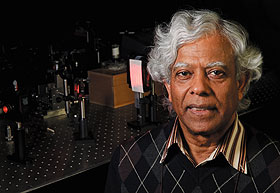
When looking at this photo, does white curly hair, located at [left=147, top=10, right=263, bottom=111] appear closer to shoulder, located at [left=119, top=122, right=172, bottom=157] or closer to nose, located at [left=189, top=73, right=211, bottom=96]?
nose, located at [left=189, top=73, right=211, bottom=96]

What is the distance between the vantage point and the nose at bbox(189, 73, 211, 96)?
1732mm

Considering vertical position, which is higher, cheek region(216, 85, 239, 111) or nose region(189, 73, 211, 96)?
nose region(189, 73, 211, 96)

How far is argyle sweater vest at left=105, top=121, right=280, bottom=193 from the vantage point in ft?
5.86

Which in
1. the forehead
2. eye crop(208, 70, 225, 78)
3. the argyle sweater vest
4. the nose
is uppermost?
the forehead

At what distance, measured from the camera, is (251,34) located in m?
4.30

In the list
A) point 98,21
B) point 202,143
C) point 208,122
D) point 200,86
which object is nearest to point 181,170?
point 202,143

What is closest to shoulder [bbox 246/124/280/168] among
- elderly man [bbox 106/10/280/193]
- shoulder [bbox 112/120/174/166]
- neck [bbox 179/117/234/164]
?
elderly man [bbox 106/10/280/193]

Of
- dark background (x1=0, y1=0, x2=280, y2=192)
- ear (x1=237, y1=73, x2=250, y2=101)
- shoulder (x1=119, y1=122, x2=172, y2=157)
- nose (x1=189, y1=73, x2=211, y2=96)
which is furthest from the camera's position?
dark background (x1=0, y1=0, x2=280, y2=192)

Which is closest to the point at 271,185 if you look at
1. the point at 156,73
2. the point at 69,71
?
the point at 156,73

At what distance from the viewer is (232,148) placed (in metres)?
1.82

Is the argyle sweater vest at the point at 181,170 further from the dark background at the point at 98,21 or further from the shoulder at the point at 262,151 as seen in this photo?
the dark background at the point at 98,21

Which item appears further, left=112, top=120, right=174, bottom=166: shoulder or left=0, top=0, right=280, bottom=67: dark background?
left=0, top=0, right=280, bottom=67: dark background

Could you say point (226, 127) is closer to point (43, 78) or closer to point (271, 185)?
point (271, 185)

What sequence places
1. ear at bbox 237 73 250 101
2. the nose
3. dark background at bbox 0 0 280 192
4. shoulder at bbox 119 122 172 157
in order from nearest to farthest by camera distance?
1. the nose
2. ear at bbox 237 73 250 101
3. shoulder at bbox 119 122 172 157
4. dark background at bbox 0 0 280 192
